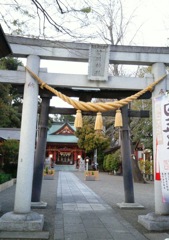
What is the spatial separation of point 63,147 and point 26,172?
125 ft

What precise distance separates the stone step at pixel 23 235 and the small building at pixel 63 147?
36.5 m

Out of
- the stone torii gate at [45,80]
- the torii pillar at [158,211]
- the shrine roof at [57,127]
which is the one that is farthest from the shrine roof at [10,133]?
the torii pillar at [158,211]

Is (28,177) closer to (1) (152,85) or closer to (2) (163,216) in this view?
(2) (163,216)

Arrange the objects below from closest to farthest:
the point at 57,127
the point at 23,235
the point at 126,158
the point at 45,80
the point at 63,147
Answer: the point at 23,235 → the point at 45,80 → the point at 126,158 → the point at 63,147 → the point at 57,127

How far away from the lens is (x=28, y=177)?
591 cm

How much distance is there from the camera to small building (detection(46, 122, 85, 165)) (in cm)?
4291

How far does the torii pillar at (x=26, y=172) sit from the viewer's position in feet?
18.4

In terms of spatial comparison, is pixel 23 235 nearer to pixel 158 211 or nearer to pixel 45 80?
pixel 158 211

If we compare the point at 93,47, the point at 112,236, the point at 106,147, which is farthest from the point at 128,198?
the point at 106,147

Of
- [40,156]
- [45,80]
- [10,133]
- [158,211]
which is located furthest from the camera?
[10,133]

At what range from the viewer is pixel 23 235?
5.32 meters

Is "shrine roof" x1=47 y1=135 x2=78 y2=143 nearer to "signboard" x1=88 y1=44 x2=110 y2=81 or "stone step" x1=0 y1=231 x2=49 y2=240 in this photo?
"signboard" x1=88 y1=44 x2=110 y2=81

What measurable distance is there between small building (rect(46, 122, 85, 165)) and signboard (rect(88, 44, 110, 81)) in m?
36.1

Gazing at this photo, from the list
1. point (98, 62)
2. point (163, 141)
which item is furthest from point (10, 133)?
point (163, 141)
